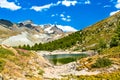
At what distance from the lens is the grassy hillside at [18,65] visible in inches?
1970

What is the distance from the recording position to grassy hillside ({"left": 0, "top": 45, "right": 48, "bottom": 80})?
5004 cm

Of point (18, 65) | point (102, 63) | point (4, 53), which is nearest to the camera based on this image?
point (18, 65)

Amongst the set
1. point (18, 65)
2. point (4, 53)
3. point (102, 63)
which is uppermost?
point (4, 53)

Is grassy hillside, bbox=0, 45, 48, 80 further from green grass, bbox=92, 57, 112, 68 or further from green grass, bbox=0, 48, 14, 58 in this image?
green grass, bbox=92, 57, 112, 68

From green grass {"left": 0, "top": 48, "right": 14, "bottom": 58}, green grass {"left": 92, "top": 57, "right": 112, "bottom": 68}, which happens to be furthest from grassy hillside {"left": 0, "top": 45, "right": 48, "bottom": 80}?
green grass {"left": 92, "top": 57, "right": 112, "bottom": 68}

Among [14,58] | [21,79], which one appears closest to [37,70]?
[14,58]

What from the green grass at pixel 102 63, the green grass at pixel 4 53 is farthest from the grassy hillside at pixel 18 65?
the green grass at pixel 102 63

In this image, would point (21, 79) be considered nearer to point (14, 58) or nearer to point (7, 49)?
point (14, 58)

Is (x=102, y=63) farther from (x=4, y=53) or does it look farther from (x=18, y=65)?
(x=4, y=53)

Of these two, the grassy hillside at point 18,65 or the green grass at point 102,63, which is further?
the green grass at point 102,63

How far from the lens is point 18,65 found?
2312 inches

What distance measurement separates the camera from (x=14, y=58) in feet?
201

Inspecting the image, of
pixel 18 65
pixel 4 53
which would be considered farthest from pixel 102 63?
pixel 4 53

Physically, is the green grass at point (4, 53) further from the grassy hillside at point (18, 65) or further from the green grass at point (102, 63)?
the green grass at point (102, 63)
